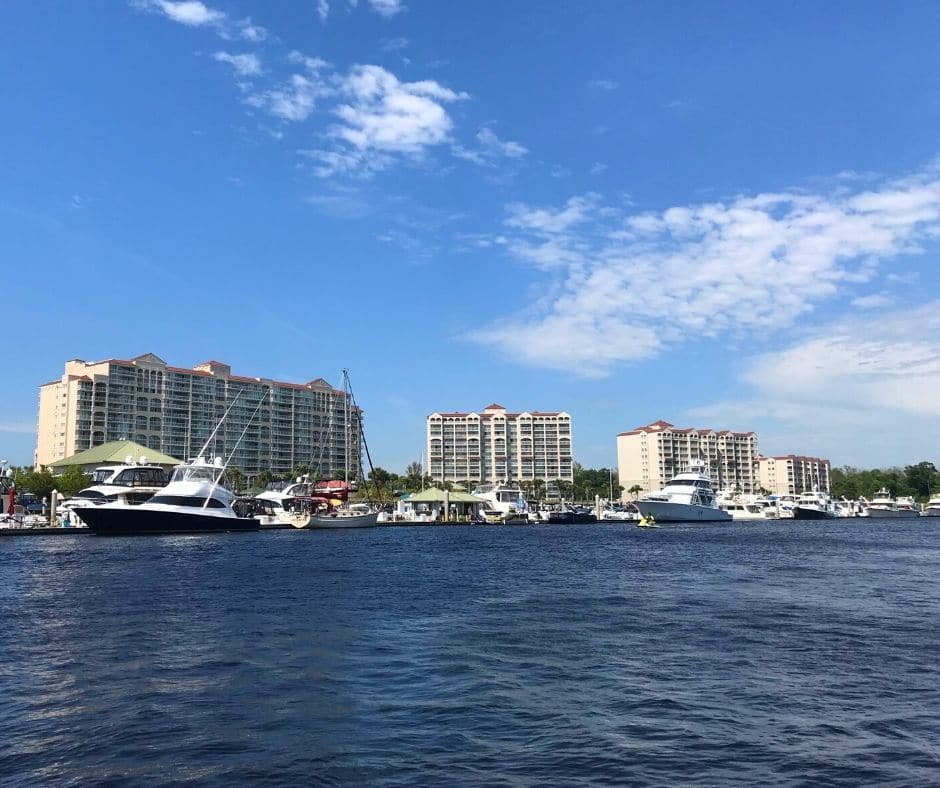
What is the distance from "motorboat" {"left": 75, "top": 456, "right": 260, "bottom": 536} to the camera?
78500 mm

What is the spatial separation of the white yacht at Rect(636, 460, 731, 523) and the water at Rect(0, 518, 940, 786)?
9404 cm

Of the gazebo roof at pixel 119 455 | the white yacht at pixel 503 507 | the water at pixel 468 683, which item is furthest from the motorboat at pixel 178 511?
the white yacht at pixel 503 507

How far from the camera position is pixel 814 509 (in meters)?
178

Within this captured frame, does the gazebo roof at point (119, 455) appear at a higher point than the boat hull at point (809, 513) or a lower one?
higher

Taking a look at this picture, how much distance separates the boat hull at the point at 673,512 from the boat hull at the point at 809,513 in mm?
52509

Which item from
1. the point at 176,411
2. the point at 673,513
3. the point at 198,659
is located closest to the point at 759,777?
the point at 198,659

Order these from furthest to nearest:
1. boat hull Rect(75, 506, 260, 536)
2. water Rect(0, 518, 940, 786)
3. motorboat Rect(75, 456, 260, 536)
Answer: motorboat Rect(75, 456, 260, 536)
boat hull Rect(75, 506, 260, 536)
water Rect(0, 518, 940, 786)

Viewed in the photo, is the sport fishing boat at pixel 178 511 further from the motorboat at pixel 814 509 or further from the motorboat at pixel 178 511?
the motorboat at pixel 814 509

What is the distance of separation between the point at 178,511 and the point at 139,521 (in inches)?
155

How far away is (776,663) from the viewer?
19000 millimetres

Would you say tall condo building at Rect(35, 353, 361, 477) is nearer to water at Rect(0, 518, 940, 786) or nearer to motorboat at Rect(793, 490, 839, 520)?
motorboat at Rect(793, 490, 839, 520)

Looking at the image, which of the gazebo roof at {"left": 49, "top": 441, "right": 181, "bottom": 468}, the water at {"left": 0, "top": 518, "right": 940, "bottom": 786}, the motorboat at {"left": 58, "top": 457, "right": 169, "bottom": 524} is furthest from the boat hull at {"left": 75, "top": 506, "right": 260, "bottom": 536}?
the gazebo roof at {"left": 49, "top": 441, "right": 181, "bottom": 468}

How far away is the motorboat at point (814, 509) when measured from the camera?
17788 centimetres

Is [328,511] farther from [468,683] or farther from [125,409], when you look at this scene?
[468,683]
